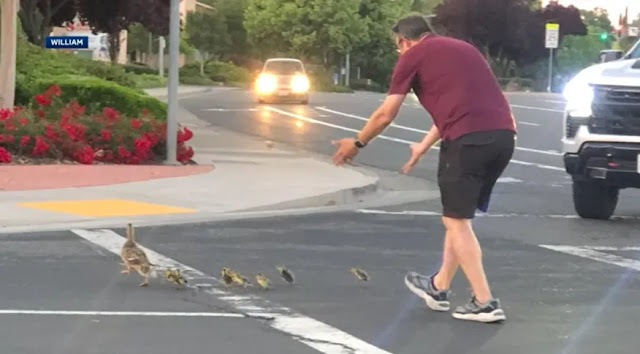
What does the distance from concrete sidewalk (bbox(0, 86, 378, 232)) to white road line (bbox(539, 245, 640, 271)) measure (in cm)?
389

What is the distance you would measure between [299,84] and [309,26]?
37816 mm

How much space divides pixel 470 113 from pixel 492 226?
204 inches

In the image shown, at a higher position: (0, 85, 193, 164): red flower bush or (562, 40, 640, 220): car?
(562, 40, 640, 220): car

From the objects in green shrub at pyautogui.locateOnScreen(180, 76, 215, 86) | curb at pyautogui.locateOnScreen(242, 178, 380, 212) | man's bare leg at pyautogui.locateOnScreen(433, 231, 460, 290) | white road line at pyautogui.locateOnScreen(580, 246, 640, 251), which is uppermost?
man's bare leg at pyautogui.locateOnScreen(433, 231, 460, 290)

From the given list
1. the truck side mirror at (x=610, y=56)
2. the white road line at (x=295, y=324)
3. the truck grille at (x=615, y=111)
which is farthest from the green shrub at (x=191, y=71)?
the white road line at (x=295, y=324)

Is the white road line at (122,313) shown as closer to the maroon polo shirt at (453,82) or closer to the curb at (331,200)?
the maroon polo shirt at (453,82)

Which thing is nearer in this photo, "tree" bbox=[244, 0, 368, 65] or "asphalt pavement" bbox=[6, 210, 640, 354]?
"asphalt pavement" bbox=[6, 210, 640, 354]

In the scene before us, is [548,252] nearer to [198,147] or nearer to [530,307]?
[530,307]

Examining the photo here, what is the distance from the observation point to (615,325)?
7207mm

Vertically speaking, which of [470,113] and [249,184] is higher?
[470,113]

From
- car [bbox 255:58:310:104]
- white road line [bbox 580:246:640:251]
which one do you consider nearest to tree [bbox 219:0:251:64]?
car [bbox 255:58:310:104]

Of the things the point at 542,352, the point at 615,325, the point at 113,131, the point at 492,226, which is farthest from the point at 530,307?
the point at 113,131

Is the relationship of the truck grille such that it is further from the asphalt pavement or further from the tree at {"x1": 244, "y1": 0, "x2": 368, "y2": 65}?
the tree at {"x1": 244, "y1": 0, "x2": 368, "y2": 65}

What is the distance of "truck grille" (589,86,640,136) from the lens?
38.0 ft
